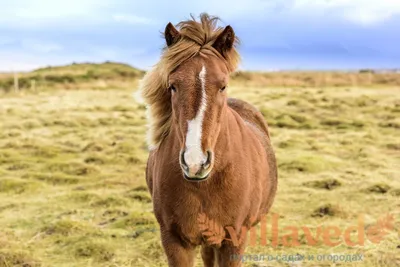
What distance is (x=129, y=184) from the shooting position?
332 inches

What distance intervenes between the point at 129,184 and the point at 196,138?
6353 mm

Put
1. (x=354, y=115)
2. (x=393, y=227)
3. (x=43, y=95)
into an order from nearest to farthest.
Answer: (x=393, y=227) < (x=354, y=115) < (x=43, y=95)

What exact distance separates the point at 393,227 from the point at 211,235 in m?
3.76

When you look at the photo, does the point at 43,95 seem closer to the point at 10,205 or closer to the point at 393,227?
the point at 10,205

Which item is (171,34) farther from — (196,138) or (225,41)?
(196,138)

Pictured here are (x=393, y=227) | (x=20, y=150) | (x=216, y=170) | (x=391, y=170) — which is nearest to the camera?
(x=216, y=170)

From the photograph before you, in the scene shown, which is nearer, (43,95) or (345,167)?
(345,167)

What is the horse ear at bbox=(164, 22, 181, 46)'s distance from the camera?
2.67 metres

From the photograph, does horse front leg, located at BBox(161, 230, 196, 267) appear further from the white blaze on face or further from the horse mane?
the white blaze on face

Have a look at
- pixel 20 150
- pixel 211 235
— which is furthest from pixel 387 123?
pixel 211 235

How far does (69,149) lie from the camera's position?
37.6ft

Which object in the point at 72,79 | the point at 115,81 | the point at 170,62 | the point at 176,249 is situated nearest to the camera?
the point at 170,62

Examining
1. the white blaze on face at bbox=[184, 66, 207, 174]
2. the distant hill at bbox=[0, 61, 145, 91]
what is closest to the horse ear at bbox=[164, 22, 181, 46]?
the white blaze on face at bbox=[184, 66, 207, 174]

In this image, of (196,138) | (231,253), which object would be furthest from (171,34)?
(231,253)
